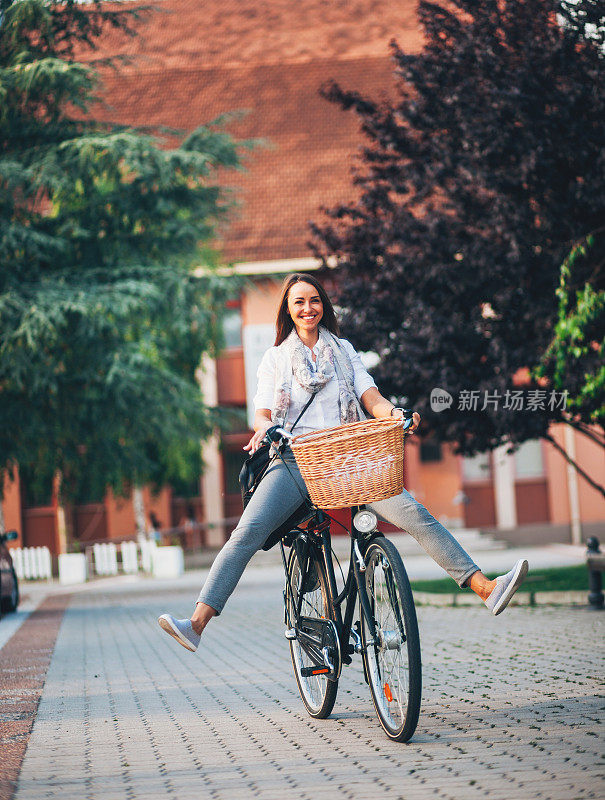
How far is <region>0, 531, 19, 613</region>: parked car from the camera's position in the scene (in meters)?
15.2

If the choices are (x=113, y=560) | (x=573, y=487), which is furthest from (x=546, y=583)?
(x=573, y=487)

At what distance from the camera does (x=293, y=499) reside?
5434 millimetres

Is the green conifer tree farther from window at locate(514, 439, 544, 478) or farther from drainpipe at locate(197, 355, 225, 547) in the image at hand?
window at locate(514, 439, 544, 478)

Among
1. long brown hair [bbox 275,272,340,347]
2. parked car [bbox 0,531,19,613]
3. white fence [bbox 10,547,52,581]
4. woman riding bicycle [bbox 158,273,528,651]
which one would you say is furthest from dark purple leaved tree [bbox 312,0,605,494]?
white fence [bbox 10,547,52,581]

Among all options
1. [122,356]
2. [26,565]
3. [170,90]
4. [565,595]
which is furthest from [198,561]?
[565,595]

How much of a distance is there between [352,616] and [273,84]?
1345 inches

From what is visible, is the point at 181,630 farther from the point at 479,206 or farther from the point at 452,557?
the point at 479,206

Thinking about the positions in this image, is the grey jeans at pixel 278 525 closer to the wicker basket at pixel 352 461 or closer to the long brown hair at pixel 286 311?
the wicker basket at pixel 352 461

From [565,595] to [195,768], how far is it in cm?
826

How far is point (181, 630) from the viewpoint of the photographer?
202 inches

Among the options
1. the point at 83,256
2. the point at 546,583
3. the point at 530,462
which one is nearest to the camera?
the point at 546,583

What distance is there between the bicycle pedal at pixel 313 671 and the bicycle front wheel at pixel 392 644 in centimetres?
23

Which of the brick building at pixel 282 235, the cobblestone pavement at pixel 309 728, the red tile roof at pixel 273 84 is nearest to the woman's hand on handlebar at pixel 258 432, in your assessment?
the cobblestone pavement at pixel 309 728

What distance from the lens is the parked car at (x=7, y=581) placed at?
49.9 feet
